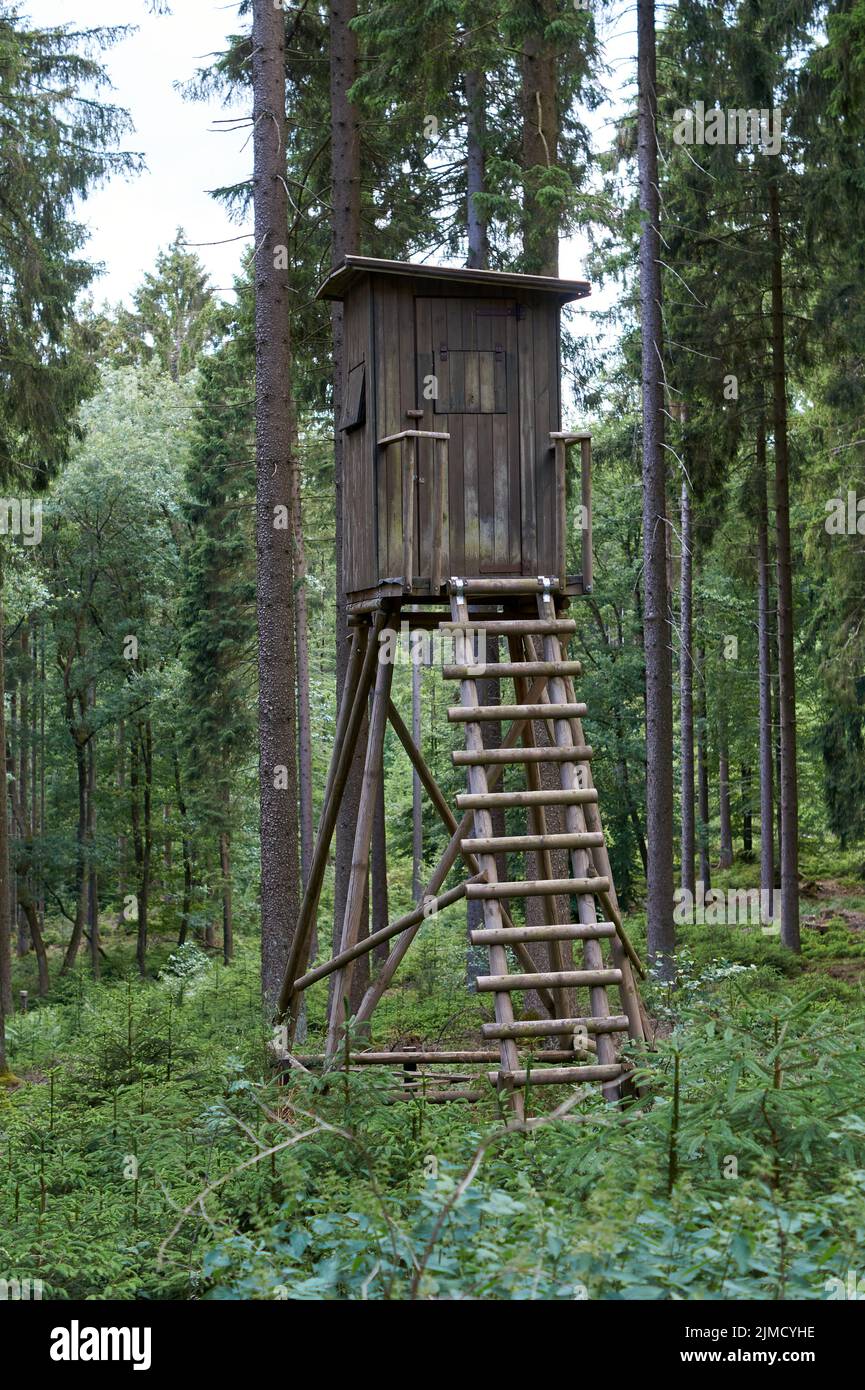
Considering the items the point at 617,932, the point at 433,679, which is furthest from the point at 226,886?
the point at 617,932

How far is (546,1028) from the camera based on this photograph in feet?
22.9

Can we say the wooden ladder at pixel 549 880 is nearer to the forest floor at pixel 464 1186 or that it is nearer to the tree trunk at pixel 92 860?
the forest floor at pixel 464 1186

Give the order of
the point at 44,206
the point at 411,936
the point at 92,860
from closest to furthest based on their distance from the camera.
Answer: the point at 411,936, the point at 44,206, the point at 92,860

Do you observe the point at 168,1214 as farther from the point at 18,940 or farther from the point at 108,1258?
the point at 18,940

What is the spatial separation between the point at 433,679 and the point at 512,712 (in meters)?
37.1

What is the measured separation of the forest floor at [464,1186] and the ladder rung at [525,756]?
70.1 inches

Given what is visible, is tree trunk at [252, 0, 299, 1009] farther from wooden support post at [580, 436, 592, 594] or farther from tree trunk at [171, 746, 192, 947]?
tree trunk at [171, 746, 192, 947]

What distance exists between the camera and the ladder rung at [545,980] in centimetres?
693

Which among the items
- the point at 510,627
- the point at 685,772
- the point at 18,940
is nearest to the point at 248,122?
the point at 510,627

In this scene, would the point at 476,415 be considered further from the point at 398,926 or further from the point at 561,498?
the point at 398,926

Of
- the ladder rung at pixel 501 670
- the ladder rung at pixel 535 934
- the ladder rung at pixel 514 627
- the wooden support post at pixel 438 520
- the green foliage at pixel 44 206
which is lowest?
the ladder rung at pixel 535 934

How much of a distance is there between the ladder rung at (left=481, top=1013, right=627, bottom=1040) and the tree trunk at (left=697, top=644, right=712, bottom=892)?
809 inches

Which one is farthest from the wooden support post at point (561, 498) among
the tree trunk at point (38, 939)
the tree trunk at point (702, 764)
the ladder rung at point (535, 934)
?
the tree trunk at point (38, 939)
